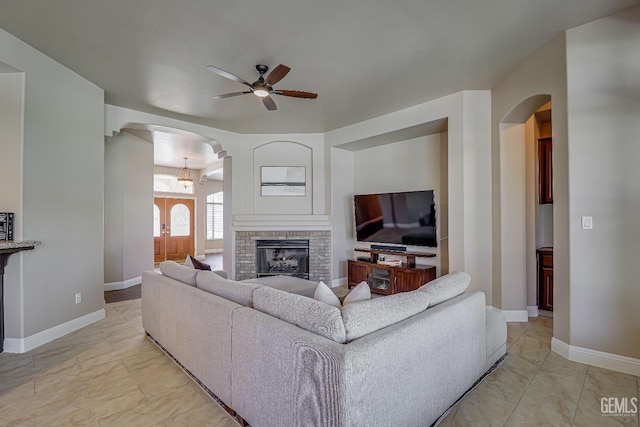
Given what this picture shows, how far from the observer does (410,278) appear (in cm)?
449

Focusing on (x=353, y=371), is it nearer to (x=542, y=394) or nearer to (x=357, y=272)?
(x=542, y=394)

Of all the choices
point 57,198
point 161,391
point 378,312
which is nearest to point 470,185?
point 378,312

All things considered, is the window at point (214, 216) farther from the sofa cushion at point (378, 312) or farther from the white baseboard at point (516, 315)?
the sofa cushion at point (378, 312)

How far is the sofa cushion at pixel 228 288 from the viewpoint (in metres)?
2.02

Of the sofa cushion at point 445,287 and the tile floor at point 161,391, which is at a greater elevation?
the sofa cushion at point 445,287

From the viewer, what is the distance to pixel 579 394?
2195 mm

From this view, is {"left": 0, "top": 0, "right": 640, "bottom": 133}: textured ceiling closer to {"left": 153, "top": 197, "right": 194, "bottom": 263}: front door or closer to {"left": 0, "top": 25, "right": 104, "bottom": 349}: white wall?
{"left": 0, "top": 25, "right": 104, "bottom": 349}: white wall

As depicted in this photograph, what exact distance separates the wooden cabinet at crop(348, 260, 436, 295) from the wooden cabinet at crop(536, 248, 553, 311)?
4.28ft

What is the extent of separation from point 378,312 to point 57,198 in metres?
3.55

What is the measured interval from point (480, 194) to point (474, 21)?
79.6 inches

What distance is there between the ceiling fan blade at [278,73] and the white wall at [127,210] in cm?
389

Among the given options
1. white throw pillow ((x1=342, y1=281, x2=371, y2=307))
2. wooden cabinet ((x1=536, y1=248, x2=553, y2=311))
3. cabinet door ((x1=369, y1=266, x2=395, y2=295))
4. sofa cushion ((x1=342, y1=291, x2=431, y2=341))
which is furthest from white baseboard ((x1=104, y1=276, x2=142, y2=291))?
wooden cabinet ((x1=536, y1=248, x2=553, y2=311))

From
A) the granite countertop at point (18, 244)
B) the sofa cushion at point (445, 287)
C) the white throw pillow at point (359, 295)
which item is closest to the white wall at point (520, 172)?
the sofa cushion at point (445, 287)

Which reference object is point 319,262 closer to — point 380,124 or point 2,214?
point 380,124
